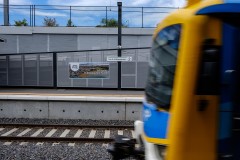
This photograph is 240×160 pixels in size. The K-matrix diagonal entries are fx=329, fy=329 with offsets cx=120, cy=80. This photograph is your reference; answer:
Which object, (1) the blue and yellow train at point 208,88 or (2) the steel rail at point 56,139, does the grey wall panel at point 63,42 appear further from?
(1) the blue and yellow train at point 208,88

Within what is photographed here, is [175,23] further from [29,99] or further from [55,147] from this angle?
[29,99]

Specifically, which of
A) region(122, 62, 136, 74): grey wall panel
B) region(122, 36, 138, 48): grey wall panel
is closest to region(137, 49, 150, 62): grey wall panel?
region(122, 62, 136, 74): grey wall panel

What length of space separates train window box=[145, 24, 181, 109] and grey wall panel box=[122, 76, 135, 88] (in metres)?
15.0

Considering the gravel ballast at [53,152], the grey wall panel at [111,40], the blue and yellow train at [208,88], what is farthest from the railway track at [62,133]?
the grey wall panel at [111,40]

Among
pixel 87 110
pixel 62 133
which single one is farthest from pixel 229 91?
pixel 87 110

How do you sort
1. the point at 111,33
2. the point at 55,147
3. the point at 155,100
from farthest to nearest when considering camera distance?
the point at 111,33
the point at 55,147
the point at 155,100

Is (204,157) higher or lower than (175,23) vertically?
lower

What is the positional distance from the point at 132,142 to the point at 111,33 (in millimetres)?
22142

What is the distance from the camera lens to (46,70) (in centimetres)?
1986

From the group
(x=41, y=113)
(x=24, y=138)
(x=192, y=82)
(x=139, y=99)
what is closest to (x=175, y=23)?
(x=192, y=82)

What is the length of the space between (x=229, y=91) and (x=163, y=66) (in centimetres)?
94

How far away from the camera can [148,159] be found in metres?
Result: 3.87

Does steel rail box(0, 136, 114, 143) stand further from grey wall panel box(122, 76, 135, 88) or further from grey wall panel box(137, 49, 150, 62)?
grey wall panel box(137, 49, 150, 62)

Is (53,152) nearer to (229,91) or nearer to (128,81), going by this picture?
(229,91)
